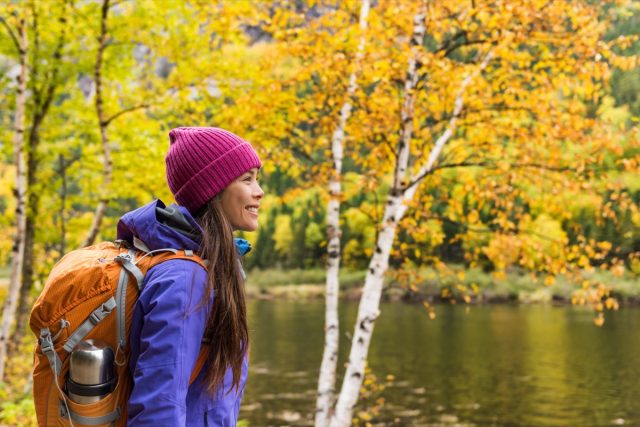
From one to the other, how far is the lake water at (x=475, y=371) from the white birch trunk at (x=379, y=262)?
35.5 ft

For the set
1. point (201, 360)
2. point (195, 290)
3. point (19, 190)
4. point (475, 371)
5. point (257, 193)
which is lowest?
point (475, 371)

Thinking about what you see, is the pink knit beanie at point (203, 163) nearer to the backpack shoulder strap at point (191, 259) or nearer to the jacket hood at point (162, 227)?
the jacket hood at point (162, 227)

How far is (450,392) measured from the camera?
25.7 meters

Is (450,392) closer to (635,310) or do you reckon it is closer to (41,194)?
(41,194)

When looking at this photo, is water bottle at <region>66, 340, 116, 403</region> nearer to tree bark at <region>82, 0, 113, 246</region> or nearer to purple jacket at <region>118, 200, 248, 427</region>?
purple jacket at <region>118, 200, 248, 427</region>

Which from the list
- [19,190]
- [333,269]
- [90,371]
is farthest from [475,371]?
[90,371]

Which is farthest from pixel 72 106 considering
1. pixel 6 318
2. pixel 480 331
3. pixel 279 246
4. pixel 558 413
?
pixel 279 246

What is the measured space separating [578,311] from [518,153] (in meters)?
49.3

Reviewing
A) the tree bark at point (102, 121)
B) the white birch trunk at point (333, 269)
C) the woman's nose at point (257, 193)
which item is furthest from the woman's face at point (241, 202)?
the tree bark at point (102, 121)

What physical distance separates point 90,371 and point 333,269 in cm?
806

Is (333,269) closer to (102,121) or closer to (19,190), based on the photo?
(102,121)

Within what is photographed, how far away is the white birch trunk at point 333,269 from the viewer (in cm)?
927

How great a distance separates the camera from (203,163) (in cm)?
235

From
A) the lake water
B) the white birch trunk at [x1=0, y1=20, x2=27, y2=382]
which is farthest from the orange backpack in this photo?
the lake water
